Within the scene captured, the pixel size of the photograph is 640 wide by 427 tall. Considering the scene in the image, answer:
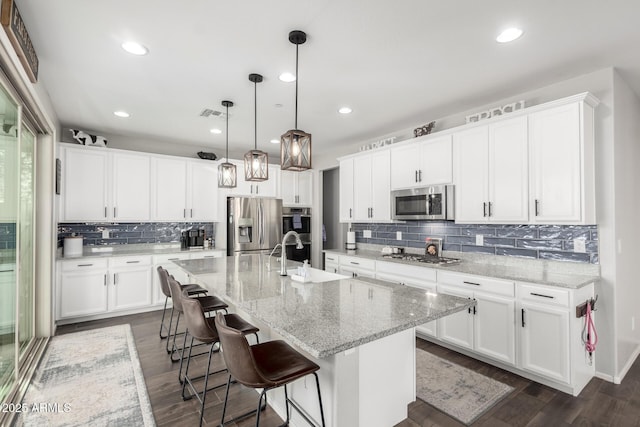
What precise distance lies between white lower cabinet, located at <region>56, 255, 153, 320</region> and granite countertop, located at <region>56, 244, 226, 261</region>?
13 centimetres

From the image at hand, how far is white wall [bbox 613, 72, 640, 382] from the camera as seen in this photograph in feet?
8.99

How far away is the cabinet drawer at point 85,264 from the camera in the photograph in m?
4.09

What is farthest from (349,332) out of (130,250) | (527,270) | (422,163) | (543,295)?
(130,250)

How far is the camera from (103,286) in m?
4.30

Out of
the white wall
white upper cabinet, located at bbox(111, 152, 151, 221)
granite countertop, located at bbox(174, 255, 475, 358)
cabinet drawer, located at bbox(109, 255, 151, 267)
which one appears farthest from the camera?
white upper cabinet, located at bbox(111, 152, 151, 221)

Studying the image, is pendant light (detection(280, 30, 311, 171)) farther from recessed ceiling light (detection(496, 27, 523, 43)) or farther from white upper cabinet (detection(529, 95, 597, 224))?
white upper cabinet (detection(529, 95, 597, 224))

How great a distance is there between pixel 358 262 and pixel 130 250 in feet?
11.3

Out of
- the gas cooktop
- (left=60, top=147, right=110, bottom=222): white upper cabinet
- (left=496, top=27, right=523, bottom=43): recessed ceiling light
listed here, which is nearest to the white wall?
(left=496, top=27, right=523, bottom=43): recessed ceiling light

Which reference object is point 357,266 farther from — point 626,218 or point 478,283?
point 626,218

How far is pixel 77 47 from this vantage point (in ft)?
7.88

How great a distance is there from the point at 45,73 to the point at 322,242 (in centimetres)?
470

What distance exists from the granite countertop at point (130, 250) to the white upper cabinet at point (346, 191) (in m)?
2.06

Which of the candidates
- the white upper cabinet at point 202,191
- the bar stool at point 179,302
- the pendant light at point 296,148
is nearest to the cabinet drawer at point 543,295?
the pendant light at point 296,148

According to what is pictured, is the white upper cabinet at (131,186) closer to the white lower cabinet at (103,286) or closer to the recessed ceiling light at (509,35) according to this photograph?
the white lower cabinet at (103,286)
